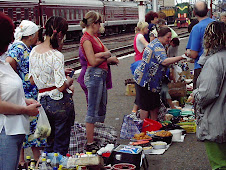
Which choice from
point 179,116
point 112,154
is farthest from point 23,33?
point 179,116

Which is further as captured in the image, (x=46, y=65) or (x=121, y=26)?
(x=121, y=26)

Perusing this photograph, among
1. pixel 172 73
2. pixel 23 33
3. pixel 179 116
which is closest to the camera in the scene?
pixel 23 33

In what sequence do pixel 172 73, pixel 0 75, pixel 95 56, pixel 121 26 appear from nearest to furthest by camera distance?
pixel 0 75
pixel 95 56
pixel 172 73
pixel 121 26

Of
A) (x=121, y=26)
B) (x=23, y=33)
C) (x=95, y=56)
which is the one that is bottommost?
(x=121, y=26)

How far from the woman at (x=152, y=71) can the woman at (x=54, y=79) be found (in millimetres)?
2177

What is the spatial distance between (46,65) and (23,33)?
71 centimetres

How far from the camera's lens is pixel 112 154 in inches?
216

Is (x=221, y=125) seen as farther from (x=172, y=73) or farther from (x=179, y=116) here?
(x=172, y=73)

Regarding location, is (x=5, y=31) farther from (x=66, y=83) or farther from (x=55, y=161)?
(x=55, y=161)

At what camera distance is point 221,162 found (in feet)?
13.9

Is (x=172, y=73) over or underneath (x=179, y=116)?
over

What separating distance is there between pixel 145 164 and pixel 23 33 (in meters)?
2.20

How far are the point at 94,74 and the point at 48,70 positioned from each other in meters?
1.24

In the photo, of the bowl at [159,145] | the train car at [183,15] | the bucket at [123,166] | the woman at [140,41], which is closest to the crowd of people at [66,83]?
the bucket at [123,166]
